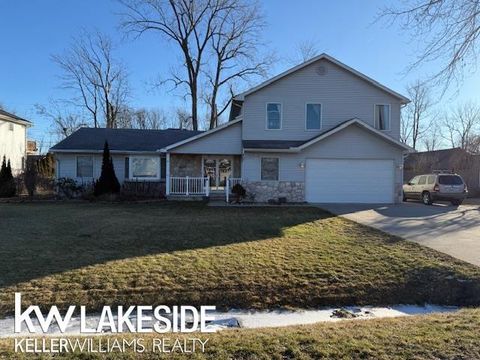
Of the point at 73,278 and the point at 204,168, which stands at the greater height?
the point at 204,168

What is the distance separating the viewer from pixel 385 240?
10367mm

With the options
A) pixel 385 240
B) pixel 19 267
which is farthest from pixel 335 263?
pixel 19 267

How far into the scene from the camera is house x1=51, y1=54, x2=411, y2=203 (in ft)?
66.3

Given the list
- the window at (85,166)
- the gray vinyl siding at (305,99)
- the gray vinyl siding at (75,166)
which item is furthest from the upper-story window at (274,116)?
the window at (85,166)

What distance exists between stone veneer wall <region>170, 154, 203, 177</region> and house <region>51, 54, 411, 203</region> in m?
0.76

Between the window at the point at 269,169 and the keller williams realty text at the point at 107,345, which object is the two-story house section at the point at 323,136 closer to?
the window at the point at 269,169

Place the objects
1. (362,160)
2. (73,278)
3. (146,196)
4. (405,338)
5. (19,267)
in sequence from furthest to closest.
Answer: (146,196) < (362,160) < (19,267) < (73,278) < (405,338)

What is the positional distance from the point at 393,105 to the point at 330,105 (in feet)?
11.5

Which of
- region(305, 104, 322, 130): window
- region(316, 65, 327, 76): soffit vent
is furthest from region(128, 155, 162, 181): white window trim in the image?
region(316, 65, 327, 76): soffit vent

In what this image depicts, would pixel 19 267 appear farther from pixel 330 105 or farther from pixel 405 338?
pixel 330 105

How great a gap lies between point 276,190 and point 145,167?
8194 mm

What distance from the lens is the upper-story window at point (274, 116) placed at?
20.9 metres

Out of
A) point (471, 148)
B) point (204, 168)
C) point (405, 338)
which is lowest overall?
point (405, 338)

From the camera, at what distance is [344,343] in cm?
442
